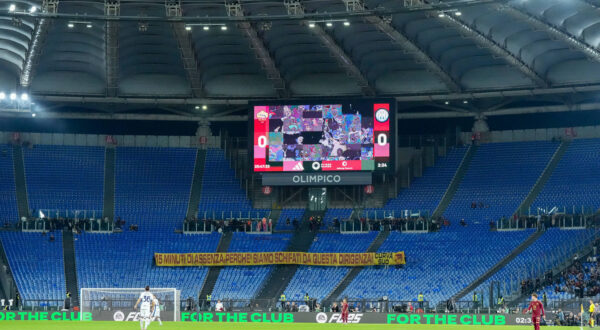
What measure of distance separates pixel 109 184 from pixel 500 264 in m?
30.2

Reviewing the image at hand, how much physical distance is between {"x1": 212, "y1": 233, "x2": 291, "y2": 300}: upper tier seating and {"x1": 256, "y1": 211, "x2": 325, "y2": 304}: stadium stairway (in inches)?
15.9

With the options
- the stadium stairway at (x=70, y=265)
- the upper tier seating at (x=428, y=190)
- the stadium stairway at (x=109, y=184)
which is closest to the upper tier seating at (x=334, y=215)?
the upper tier seating at (x=428, y=190)

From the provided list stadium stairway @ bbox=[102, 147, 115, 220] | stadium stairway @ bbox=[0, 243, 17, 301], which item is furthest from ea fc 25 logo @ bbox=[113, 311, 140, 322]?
stadium stairway @ bbox=[102, 147, 115, 220]

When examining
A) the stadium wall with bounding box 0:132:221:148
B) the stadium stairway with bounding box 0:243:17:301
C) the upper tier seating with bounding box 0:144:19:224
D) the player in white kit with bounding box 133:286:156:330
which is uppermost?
the stadium wall with bounding box 0:132:221:148

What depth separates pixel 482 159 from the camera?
78250mm

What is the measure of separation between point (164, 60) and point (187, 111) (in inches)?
443

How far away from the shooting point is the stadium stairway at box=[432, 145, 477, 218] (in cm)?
7488

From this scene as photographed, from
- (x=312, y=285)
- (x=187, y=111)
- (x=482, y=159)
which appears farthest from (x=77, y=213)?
(x=482, y=159)

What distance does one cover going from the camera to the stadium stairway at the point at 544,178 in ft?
238

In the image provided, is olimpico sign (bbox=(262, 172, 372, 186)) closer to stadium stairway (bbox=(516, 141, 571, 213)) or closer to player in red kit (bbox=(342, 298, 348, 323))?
stadium stairway (bbox=(516, 141, 571, 213))

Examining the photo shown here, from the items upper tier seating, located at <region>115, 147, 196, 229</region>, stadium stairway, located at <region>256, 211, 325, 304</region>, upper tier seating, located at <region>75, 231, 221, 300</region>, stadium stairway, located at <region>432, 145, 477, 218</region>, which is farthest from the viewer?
upper tier seating, located at <region>115, 147, 196, 229</region>

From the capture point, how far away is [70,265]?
2670 inches

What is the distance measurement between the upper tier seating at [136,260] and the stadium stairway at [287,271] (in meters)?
4.45

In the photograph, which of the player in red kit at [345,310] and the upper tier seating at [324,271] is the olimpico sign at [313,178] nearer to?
the upper tier seating at [324,271]
